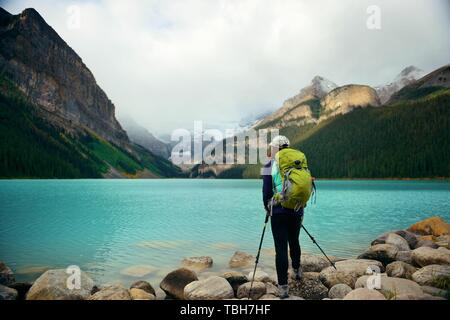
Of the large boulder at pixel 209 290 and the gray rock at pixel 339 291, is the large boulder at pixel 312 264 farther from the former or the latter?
the large boulder at pixel 209 290

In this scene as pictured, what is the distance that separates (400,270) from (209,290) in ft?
23.8

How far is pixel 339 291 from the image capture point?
33.6 ft

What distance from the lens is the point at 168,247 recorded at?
21344 millimetres

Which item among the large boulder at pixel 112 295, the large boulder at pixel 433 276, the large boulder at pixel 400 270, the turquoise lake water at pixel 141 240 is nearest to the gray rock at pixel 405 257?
the large boulder at pixel 400 270

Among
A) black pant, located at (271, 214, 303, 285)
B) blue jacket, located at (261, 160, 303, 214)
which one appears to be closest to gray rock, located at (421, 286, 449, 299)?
black pant, located at (271, 214, 303, 285)

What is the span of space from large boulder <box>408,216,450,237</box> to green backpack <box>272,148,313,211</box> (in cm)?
1874

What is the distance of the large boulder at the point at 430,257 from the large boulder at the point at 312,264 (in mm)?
3661

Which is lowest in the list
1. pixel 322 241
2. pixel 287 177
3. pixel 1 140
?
pixel 322 241

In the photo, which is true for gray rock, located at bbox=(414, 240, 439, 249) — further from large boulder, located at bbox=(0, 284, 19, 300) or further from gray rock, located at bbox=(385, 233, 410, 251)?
large boulder, located at bbox=(0, 284, 19, 300)

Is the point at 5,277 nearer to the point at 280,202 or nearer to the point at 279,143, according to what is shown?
the point at 280,202

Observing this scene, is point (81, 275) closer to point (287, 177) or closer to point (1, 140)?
point (287, 177)

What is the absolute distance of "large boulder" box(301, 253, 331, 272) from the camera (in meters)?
13.5
